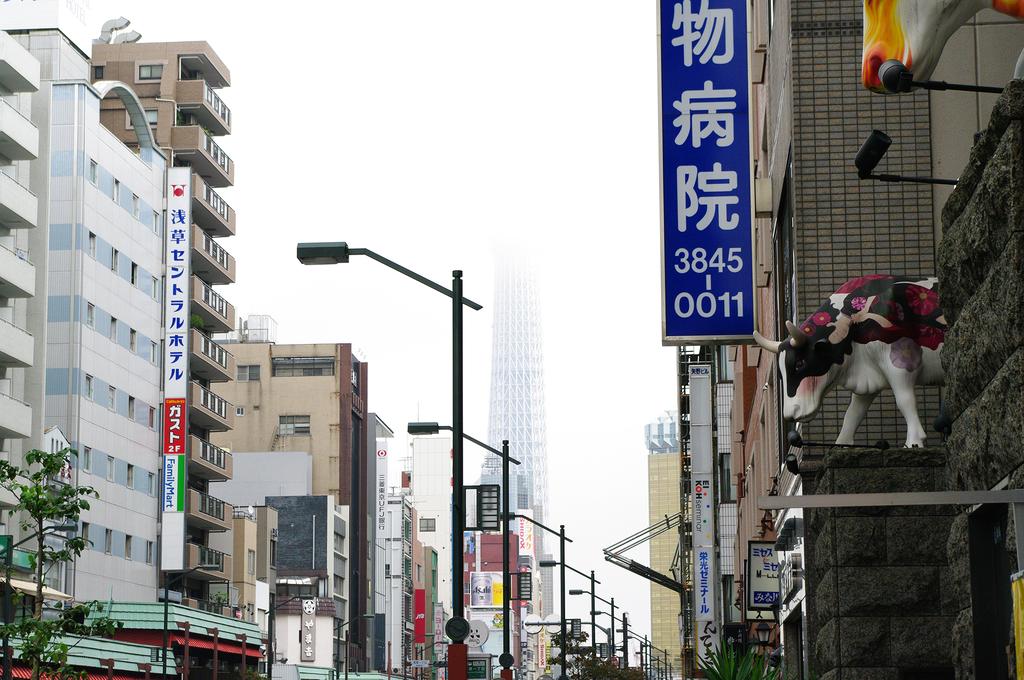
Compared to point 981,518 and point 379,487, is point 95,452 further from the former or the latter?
point 379,487

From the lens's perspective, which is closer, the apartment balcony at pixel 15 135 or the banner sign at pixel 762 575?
the banner sign at pixel 762 575

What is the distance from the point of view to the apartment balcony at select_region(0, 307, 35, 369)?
194ft

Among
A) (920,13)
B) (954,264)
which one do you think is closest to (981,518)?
(954,264)

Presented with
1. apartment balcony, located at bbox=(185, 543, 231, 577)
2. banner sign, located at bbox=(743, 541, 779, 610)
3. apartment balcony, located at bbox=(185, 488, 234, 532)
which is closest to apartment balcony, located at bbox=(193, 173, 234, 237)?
apartment balcony, located at bbox=(185, 488, 234, 532)

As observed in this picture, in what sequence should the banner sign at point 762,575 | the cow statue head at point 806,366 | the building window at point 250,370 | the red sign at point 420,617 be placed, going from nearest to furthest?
the cow statue head at point 806,366, the banner sign at point 762,575, the building window at point 250,370, the red sign at point 420,617

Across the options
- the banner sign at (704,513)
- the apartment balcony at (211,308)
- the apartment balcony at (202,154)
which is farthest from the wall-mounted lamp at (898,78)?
the apartment balcony at (202,154)

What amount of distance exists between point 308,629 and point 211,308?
4656 centimetres

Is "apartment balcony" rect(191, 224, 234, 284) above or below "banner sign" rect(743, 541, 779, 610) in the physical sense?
above

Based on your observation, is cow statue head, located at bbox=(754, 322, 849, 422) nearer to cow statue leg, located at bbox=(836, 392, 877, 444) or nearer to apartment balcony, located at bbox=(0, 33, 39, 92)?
cow statue leg, located at bbox=(836, 392, 877, 444)

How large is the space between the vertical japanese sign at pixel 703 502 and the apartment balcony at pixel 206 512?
103 feet

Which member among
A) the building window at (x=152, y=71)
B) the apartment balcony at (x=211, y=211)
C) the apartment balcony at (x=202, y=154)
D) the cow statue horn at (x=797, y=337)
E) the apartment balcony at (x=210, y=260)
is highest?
the building window at (x=152, y=71)

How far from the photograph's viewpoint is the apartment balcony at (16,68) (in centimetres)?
6069

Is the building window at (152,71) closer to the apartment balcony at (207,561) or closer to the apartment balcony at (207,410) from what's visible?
the apartment balcony at (207,410)

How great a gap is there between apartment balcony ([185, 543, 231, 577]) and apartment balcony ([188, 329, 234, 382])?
32.8 feet
